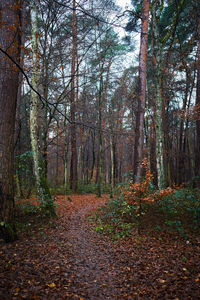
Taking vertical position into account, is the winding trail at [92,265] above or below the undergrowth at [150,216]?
below

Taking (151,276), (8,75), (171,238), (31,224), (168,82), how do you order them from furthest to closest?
(168,82) < (31,224) < (171,238) < (8,75) < (151,276)

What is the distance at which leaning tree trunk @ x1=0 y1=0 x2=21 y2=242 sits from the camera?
167 inches

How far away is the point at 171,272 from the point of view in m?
3.81

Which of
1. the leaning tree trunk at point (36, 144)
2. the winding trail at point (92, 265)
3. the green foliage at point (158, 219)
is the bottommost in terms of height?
the winding trail at point (92, 265)

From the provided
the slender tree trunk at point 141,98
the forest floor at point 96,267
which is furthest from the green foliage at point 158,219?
the slender tree trunk at point 141,98

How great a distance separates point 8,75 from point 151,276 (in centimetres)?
568

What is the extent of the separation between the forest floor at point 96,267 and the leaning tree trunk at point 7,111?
767 mm

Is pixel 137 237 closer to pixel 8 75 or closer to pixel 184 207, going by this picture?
pixel 184 207

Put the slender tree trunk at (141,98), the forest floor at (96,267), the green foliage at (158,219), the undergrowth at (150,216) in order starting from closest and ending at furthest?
the forest floor at (96,267) < the undergrowth at (150,216) < the green foliage at (158,219) < the slender tree trunk at (141,98)

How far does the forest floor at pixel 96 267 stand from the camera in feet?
10.5

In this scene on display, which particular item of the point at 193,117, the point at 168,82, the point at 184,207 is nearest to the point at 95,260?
the point at 184,207

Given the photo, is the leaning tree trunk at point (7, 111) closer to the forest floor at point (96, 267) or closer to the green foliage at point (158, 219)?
the forest floor at point (96, 267)

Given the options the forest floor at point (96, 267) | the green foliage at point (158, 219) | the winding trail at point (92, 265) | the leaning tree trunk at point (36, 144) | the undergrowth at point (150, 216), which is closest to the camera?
the forest floor at point (96, 267)

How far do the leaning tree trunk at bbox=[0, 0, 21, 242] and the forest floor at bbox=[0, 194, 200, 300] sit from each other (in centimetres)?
77
